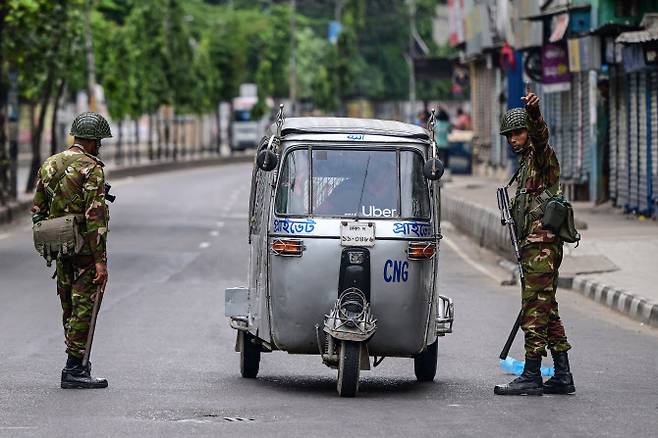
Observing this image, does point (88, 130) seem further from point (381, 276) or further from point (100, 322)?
point (100, 322)

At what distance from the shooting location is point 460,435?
10.2m

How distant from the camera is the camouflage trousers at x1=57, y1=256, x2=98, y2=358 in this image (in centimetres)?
1249

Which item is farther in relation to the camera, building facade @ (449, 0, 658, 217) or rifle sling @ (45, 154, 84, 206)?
building facade @ (449, 0, 658, 217)

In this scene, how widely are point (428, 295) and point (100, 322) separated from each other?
6270mm

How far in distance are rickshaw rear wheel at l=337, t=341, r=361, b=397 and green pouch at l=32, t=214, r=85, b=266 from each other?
1.89 metres

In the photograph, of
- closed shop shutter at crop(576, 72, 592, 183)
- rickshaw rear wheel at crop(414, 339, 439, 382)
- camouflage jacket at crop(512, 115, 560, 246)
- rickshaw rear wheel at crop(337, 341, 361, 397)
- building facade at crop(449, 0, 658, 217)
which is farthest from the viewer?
closed shop shutter at crop(576, 72, 592, 183)

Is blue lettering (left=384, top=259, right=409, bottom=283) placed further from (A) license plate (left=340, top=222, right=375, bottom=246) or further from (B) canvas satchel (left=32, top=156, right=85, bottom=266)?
(B) canvas satchel (left=32, top=156, right=85, bottom=266)

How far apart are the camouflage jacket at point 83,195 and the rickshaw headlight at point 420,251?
6.61 ft

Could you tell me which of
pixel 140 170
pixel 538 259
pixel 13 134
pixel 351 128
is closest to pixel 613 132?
pixel 13 134

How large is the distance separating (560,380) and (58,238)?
3.40 metres

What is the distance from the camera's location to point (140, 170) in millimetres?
67312

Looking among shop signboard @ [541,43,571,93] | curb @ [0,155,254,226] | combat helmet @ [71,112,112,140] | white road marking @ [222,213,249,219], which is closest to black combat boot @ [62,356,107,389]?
combat helmet @ [71,112,112,140]

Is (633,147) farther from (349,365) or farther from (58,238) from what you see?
(58,238)

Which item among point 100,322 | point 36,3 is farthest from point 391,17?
point 100,322
